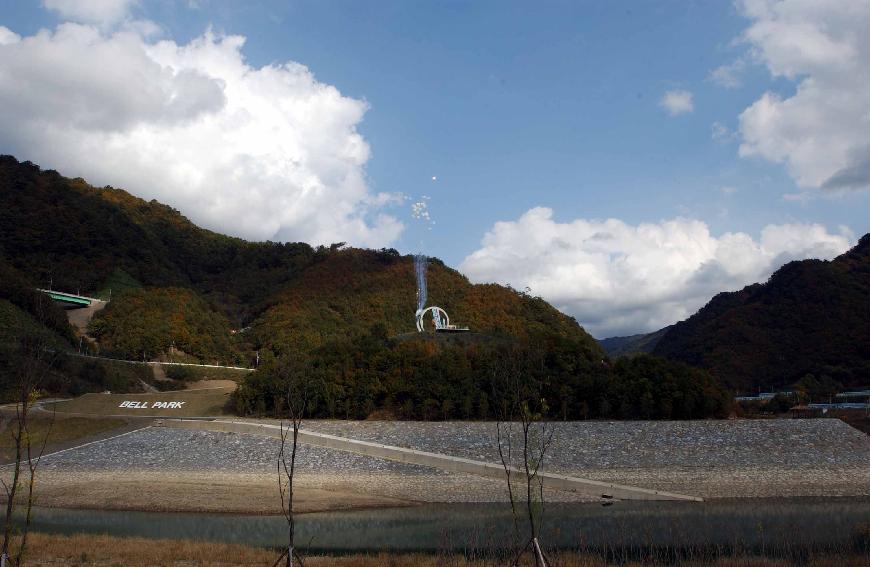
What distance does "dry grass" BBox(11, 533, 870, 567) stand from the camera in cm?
1588

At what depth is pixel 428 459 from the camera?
35406mm

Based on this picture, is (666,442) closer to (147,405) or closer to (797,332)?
(147,405)

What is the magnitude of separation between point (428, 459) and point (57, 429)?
22.7m

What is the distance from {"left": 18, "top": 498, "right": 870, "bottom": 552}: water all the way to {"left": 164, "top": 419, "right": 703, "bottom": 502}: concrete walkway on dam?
148 centimetres

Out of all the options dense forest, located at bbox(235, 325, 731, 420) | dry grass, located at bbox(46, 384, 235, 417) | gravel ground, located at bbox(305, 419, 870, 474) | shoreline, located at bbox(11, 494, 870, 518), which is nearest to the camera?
shoreline, located at bbox(11, 494, 870, 518)

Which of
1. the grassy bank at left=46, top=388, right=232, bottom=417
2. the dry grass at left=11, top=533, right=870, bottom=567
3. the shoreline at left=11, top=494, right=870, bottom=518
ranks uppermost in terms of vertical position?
the grassy bank at left=46, top=388, right=232, bottom=417

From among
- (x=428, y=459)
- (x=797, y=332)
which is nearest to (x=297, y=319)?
(x=428, y=459)

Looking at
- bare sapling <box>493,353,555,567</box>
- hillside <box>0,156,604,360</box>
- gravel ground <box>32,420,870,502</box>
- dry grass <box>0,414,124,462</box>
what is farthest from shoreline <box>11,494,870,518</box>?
hillside <box>0,156,604,360</box>

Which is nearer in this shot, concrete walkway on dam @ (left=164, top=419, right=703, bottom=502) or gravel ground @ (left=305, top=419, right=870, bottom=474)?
concrete walkway on dam @ (left=164, top=419, right=703, bottom=502)

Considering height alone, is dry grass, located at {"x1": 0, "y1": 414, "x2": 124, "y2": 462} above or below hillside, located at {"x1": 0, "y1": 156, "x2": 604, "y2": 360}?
below

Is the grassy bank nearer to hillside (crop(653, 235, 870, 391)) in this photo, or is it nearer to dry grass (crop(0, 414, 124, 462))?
dry grass (crop(0, 414, 124, 462))

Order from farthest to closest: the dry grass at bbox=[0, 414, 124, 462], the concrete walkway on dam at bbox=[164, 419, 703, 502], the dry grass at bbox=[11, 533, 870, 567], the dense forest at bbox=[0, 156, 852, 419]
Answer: the dense forest at bbox=[0, 156, 852, 419] < the dry grass at bbox=[0, 414, 124, 462] < the concrete walkway on dam at bbox=[164, 419, 703, 502] < the dry grass at bbox=[11, 533, 870, 567]

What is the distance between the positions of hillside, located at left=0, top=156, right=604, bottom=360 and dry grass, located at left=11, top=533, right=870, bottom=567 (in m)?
55.3

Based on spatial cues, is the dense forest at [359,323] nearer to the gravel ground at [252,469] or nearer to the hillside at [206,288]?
the hillside at [206,288]
